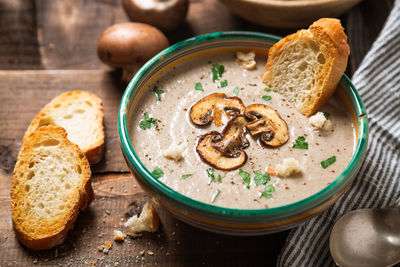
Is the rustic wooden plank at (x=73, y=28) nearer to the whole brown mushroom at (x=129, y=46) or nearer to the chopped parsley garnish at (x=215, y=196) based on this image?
the whole brown mushroom at (x=129, y=46)

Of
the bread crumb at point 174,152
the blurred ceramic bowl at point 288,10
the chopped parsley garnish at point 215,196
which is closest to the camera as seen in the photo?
the chopped parsley garnish at point 215,196

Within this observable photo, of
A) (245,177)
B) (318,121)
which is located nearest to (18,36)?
(245,177)

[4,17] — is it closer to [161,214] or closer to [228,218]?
[161,214]

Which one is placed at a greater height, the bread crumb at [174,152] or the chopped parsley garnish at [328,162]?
the chopped parsley garnish at [328,162]

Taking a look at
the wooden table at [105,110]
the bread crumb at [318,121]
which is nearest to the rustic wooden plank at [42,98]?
the wooden table at [105,110]

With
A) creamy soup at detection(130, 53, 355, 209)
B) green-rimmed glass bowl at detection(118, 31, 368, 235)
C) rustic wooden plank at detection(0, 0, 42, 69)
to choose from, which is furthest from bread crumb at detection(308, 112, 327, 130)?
rustic wooden plank at detection(0, 0, 42, 69)

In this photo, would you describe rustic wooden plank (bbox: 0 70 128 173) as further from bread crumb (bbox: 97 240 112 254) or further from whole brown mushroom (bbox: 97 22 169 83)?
bread crumb (bbox: 97 240 112 254)

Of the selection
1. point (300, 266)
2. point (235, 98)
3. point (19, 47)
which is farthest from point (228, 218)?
point (19, 47)
